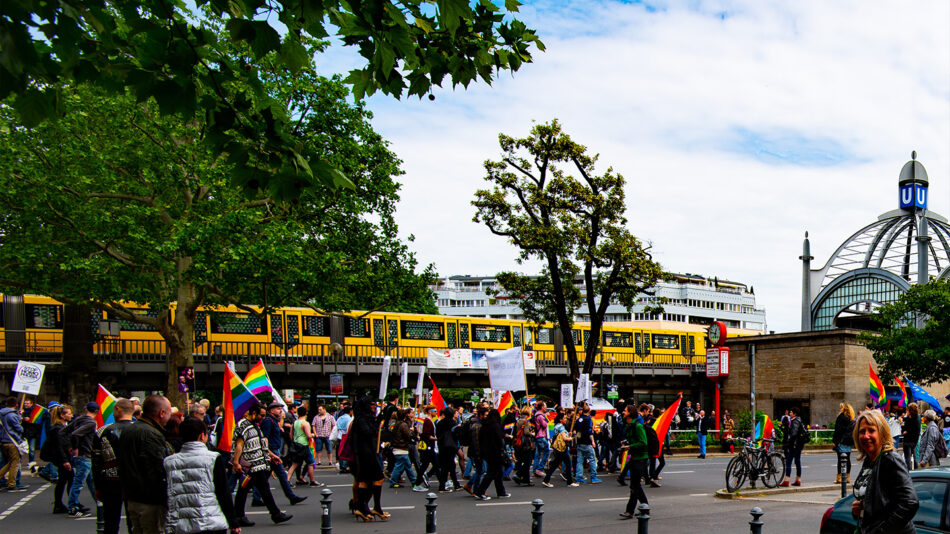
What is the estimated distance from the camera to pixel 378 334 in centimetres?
4053

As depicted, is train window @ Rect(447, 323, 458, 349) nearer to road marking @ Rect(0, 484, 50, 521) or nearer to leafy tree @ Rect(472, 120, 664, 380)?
leafy tree @ Rect(472, 120, 664, 380)

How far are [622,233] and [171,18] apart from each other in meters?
25.0

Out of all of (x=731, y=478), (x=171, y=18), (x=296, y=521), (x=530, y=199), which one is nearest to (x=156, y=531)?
(x=171, y=18)

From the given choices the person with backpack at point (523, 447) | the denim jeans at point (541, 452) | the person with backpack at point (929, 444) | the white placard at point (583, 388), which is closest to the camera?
the person with backpack at point (929, 444)

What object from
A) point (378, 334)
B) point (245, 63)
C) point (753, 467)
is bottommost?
point (753, 467)

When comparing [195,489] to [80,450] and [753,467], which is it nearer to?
Answer: [80,450]

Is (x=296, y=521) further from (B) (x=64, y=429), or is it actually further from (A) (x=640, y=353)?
(A) (x=640, y=353)

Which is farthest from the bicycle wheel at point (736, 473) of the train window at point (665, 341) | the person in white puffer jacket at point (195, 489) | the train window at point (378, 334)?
the train window at point (665, 341)

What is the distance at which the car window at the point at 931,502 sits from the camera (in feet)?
20.5

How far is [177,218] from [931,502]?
2415cm

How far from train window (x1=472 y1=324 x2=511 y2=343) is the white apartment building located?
72.5m

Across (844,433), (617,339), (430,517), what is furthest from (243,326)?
(430,517)

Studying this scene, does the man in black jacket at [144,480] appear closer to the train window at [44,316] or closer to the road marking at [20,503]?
the road marking at [20,503]

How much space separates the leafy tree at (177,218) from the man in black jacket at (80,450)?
1013 centimetres
